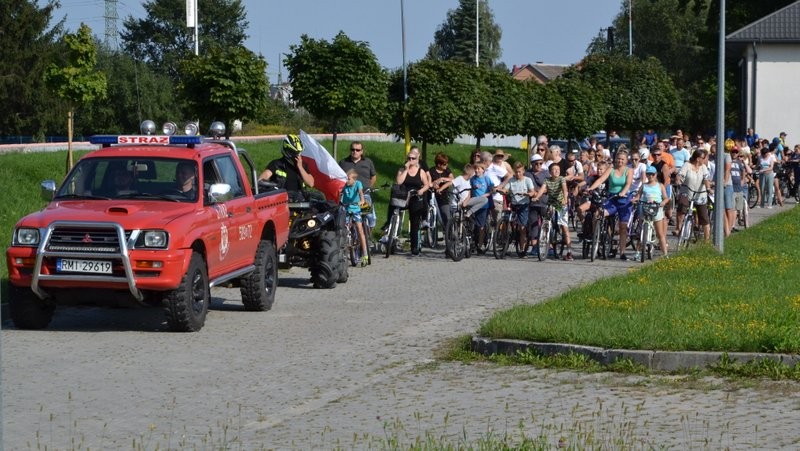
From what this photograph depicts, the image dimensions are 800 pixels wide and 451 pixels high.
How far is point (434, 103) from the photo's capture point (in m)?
41.8

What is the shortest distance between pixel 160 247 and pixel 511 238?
11.3 meters

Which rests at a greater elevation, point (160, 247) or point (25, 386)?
point (160, 247)

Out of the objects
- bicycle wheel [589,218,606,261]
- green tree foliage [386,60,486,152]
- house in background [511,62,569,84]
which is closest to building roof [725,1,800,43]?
green tree foliage [386,60,486,152]

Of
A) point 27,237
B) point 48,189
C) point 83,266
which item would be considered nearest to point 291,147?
point 48,189

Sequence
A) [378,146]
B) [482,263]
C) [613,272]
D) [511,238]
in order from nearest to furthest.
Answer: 1. [613,272]
2. [482,263]
3. [511,238]
4. [378,146]

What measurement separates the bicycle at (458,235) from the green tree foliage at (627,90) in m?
42.2

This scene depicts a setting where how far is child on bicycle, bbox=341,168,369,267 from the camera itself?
20.7 meters

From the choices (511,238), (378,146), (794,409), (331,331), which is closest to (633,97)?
(378,146)

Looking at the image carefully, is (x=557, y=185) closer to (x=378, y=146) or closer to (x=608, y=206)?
(x=608, y=206)

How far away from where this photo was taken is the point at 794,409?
9.06m

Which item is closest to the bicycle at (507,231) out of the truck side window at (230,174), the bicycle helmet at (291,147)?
the bicycle helmet at (291,147)

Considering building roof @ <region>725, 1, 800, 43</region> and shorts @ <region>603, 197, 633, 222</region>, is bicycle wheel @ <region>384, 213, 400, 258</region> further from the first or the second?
building roof @ <region>725, 1, 800, 43</region>

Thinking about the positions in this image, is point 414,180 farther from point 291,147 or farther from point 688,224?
point 688,224

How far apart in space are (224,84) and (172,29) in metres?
87.9
